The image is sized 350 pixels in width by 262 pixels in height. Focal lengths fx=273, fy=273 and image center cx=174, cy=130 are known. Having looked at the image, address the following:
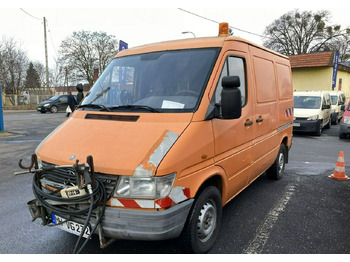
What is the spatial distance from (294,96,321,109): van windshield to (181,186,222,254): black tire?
10.8m

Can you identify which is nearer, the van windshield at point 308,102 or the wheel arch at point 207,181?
the wheel arch at point 207,181

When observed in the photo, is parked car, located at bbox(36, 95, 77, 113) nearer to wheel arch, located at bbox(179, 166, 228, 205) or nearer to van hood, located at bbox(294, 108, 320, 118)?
van hood, located at bbox(294, 108, 320, 118)

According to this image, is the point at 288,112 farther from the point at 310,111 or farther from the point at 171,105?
the point at 310,111

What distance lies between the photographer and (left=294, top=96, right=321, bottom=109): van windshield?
12.3 metres

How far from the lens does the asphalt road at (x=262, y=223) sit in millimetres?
3107

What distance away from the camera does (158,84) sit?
10.5 ft

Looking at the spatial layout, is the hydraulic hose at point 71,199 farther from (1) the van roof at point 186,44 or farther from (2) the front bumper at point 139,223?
(1) the van roof at point 186,44

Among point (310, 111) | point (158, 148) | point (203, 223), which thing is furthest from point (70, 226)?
point (310, 111)

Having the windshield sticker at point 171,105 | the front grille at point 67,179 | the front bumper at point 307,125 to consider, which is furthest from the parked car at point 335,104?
the front grille at point 67,179

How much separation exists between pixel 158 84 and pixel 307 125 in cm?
1014

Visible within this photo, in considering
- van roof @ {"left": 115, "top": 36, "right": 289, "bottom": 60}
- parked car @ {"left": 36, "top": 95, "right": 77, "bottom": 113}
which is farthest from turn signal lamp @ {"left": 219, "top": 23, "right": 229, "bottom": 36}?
parked car @ {"left": 36, "top": 95, "right": 77, "bottom": 113}

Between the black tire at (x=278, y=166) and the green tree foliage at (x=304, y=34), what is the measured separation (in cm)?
3744

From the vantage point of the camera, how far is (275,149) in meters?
5.04

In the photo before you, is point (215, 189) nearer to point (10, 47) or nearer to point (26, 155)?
point (26, 155)
